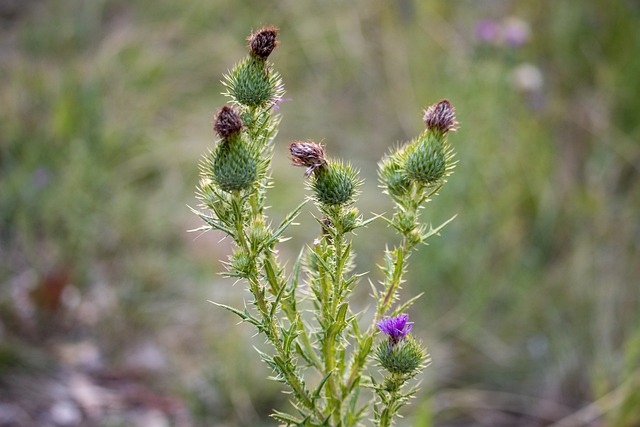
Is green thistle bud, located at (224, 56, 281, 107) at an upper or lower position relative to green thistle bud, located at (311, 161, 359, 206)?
upper

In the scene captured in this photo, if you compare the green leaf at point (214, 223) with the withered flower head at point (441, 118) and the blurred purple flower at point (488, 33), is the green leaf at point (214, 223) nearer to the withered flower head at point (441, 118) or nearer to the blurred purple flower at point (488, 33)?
the withered flower head at point (441, 118)

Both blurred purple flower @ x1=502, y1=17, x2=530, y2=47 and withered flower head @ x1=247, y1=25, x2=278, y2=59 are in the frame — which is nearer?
withered flower head @ x1=247, y1=25, x2=278, y2=59

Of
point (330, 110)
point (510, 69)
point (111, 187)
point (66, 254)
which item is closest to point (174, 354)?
point (66, 254)

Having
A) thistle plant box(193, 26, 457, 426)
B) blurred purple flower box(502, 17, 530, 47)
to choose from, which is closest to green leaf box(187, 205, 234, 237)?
thistle plant box(193, 26, 457, 426)

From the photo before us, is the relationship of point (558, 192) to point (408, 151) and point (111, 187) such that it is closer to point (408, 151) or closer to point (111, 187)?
point (111, 187)

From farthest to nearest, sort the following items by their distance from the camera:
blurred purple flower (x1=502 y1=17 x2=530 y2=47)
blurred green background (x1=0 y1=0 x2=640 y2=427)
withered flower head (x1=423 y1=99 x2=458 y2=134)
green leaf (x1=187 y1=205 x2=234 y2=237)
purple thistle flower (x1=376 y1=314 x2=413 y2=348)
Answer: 1. blurred purple flower (x1=502 y1=17 x2=530 y2=47)
2. blurred green background (x1=0 y1=0 x2=640 y2=427)
3. withered flower head (x1=423 y1=99 x2=458 y2=134)
4. purple thistle flower (x1=376 y1=314 x2=413 y2=348)
5. green leaf (x1=187 y1=205 x2=234 y2=237)

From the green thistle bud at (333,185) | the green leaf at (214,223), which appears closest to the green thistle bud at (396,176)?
the green thistle bud at (333,185)

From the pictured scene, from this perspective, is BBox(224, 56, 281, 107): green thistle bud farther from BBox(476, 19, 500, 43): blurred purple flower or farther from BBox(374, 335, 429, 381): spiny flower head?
BBox(476, 19, 500, 43): blurred purple flower
